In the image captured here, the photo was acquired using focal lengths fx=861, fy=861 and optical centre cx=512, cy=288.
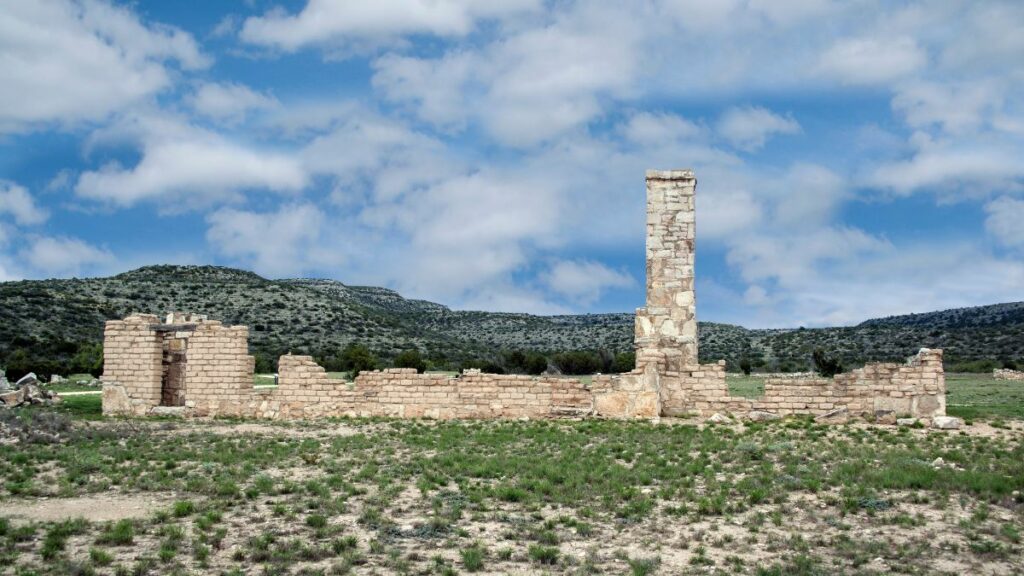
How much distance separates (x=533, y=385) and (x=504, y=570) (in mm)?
11741

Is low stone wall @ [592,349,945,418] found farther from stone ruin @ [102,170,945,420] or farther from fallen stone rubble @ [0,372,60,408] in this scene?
fallen stone rubble @ [0,372,60,408]

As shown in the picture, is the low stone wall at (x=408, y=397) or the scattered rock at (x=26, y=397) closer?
the low stone wall at (x=408, y=397)

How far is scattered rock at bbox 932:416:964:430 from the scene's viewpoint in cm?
1631

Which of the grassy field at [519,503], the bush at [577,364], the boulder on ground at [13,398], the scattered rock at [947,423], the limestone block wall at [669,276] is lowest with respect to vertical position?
the grassy field at [519,503]

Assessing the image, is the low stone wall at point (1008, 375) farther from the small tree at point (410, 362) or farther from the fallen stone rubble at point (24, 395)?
the fallen stone rubble at point (24, 395)

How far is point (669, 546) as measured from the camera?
28.1 feet

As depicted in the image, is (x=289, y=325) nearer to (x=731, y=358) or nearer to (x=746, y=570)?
(x=731, y=358)

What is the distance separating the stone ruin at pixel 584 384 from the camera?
59.9 ft

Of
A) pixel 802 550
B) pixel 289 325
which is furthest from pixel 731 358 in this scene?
pixel 802 550

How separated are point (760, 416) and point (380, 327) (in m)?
49.4

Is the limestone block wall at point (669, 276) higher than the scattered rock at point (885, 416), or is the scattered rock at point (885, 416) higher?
the limestone block wall at point (669, 276)

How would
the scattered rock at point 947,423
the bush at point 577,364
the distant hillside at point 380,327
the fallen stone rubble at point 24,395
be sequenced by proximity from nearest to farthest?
the scattered rock at point 947,423, the fallen stone rubble at point 24,395, the bush at point 577,364, the distant hillside at point 380,327

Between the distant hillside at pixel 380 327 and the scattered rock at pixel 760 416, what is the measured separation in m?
30.7

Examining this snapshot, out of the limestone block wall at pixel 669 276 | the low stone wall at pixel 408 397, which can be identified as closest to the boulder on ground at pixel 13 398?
the low stone wall at pixel 408 397
